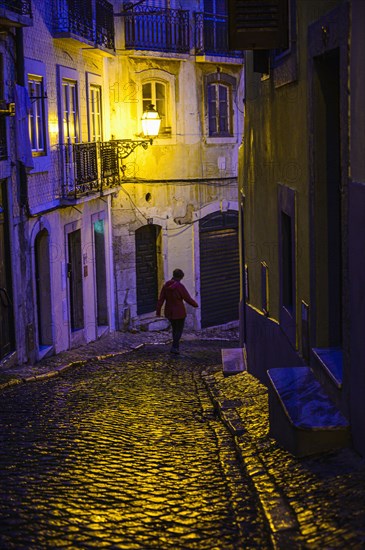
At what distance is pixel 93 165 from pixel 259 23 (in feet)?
38.0

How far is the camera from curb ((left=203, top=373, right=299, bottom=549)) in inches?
223

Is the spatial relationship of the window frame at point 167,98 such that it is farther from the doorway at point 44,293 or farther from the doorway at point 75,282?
the doorway at point 44,293

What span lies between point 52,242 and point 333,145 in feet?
36.2

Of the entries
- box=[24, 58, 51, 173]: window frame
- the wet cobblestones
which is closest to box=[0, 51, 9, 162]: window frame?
box=[24, 58, 51, 173]: window frame

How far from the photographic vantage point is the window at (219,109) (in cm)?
2519

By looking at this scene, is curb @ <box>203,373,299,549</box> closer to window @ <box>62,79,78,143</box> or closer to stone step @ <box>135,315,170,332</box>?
window @ <box>62,79,78,143</box>

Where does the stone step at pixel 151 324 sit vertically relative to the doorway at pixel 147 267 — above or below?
below

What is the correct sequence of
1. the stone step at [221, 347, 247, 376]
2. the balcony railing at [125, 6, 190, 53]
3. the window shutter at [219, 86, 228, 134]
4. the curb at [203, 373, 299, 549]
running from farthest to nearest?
the window shutter at [219, 86, 228, 134]
the balcony railing at [125, 6, 190, 53]
the stone step at [221, 347, 247, 376]
the curb at [203, 373, 299, 549]

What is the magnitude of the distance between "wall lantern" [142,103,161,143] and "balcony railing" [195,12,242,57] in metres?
2.51

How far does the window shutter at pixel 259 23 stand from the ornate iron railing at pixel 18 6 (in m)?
6.05

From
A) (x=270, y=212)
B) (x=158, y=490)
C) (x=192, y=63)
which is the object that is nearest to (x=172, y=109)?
(x=192, y=63)

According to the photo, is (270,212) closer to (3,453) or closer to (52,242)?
(3,453)

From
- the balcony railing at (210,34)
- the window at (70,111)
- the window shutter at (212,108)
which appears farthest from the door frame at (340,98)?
the window shutter at (212,108)

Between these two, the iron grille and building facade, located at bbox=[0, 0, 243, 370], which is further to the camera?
the iron grille
